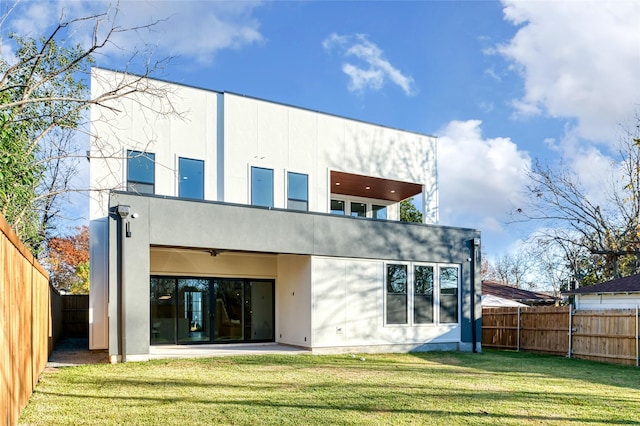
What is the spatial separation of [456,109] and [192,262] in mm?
12345

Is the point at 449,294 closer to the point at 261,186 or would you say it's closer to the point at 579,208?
the point at 261,186

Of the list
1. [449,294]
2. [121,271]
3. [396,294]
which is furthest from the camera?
[449,294]

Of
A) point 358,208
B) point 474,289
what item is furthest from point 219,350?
point 358,208

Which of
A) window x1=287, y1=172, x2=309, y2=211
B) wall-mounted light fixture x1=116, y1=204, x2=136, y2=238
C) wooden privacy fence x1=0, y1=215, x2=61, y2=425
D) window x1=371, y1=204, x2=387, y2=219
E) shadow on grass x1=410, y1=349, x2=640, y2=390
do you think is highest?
window x1=287, y1=172, x2=309, y2=211

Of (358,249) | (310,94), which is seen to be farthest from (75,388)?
(310,94)

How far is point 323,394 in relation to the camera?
7.67 meters

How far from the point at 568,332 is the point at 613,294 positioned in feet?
11.1

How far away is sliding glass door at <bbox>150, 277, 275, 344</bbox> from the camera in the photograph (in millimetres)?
14018

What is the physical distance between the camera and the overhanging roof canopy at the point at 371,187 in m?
16.8

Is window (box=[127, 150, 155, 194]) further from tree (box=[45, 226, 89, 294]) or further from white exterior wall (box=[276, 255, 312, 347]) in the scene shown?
tree (box=[45, 226, 89, 294])

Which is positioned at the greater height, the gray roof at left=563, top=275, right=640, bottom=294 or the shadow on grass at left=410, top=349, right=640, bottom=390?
the gray roof at left=563, top=275, right=640, bottom=294

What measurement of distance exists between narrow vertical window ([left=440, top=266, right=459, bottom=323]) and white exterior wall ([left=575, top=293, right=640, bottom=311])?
5.19 meters

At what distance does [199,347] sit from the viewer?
1372 cm

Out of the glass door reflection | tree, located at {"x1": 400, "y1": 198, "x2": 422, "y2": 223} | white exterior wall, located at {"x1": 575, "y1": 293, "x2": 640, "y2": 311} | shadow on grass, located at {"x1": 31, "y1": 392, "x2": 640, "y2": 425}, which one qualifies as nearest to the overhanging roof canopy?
tree, located at {"x1": 400, "y1": 198, "x2": 422, "y2": 223}
